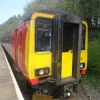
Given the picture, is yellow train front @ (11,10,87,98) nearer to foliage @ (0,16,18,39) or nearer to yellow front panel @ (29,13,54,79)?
yellow front panel @ (29,13,54,79)

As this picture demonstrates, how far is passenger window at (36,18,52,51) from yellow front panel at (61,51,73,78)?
0.64m

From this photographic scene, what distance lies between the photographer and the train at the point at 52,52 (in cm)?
879

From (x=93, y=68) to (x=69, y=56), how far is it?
476 cm

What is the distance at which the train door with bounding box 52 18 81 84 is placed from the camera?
9117 millimetres

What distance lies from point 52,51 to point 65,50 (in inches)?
23.2

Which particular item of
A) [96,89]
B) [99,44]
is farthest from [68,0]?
[96,89]

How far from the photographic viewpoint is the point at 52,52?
9164mm

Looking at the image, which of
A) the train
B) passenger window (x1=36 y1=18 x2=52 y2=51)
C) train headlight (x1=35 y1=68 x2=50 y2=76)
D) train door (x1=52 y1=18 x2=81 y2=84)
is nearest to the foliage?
train door (x1=52 y1=18 x2=81 y2=84)

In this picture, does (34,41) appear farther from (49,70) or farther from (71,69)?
(71,69)

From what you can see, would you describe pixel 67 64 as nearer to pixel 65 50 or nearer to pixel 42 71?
pixel 65 50

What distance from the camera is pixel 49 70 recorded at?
29.9 ft

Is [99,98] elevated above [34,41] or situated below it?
Answer: below

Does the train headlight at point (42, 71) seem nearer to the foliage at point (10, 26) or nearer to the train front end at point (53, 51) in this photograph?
the train front end at point (53, 51)

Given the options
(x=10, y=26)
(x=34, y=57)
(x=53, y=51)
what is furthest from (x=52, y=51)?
(x=10, y=26)
